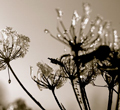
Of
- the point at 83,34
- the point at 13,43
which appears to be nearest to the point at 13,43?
the point at 13,43

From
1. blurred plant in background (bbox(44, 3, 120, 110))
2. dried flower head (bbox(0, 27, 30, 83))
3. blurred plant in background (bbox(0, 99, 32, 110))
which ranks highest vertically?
dried flower head (bbox(0, 27, 30, 83))

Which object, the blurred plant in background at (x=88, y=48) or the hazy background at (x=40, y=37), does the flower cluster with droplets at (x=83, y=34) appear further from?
the hazy background at (x=40, y=37)

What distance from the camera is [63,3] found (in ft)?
2.39

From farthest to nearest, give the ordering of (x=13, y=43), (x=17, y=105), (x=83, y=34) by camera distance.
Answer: (x=17, y=105), (x=13, y=43), (x=83, y=34)

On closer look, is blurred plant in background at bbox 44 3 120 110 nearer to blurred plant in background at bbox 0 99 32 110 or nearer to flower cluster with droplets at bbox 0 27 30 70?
flower cluster with droplets at bbox 0 27 30 70

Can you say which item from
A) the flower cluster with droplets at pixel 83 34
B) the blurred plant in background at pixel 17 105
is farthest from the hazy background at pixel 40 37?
the flower cluster with droplets at pixel 83 34

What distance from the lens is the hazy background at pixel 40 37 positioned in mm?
667

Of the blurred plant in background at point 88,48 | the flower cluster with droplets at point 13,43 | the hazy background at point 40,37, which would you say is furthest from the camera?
the hazy background at point 40,37

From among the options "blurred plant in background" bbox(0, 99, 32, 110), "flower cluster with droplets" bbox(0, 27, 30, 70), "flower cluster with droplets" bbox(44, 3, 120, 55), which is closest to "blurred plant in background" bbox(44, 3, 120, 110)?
"flower cluster with droplets" bbox(44, 3, 120, 55)

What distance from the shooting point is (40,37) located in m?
0.71

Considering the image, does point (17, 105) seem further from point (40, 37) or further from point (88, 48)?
point (88, 48)

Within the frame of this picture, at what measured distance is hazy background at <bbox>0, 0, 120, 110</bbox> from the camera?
67cm

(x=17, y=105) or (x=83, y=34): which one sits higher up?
(x=83, y=34)

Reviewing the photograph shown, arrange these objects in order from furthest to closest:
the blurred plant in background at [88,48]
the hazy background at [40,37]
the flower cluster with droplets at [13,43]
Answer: the hazy background at [40,37] → the flower cluster with droplets at [13,43] → the blurred plant in background at [88,48]
